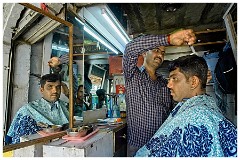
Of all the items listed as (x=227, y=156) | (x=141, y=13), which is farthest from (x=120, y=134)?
(x=141, y=13)

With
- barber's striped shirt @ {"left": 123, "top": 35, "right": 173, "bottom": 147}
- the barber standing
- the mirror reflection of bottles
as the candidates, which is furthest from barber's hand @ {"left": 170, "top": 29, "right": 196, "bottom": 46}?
the mirror reflection of bottles

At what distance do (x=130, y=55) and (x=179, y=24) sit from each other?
200cm

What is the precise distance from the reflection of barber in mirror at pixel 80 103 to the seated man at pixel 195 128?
2.67 ft

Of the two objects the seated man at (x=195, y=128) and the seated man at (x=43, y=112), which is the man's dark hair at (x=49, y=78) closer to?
the seated man at (x=43, y=112)

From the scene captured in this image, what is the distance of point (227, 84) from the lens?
2.68 metres

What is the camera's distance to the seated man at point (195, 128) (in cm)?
133

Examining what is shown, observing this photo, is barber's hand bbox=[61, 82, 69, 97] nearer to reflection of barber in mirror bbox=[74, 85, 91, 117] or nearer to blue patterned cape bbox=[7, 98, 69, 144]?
blue patterned cape bbox=[7, 98, 69, 144]

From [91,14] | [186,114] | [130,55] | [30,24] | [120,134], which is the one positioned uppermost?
[91,14]

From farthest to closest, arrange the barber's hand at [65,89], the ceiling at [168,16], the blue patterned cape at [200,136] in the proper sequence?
1. the ceiling at [168,16]
2. the barber's hand at [65,89]
3. the blue patterned cape at [200,136]

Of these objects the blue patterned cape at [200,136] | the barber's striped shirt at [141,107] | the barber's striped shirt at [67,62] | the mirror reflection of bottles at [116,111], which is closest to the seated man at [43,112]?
the barber's striped shirt at [67,62]

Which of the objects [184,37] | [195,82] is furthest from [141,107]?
[184,37]

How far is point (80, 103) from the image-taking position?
228cm

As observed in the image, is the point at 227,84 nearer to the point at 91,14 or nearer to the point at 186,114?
the point at 186,114

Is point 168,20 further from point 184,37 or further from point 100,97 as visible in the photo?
point 184,37
